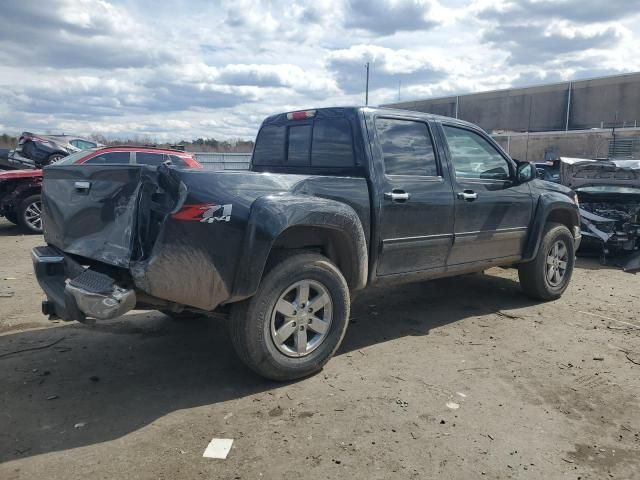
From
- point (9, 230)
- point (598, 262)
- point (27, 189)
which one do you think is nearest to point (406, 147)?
point (598, 262)

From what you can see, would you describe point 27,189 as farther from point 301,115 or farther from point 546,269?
point 546,269

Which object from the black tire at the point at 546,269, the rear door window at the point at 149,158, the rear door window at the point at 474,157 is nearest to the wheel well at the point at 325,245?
the rear door window at the point at 474,157

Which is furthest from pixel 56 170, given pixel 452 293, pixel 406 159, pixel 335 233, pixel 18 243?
pixel 18 243

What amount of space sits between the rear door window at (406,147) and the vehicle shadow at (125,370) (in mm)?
1521

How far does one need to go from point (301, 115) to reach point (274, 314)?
1950 mm

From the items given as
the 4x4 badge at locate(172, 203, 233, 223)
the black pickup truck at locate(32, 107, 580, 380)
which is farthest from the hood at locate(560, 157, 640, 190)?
the 4x4 badge at locate(172, 203, 233, 223)

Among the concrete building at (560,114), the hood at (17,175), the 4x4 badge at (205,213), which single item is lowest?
the hood at (17,175)

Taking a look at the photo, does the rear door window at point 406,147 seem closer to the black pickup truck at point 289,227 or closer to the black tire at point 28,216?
the black pickup truck at point 289,227

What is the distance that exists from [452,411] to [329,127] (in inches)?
94.7

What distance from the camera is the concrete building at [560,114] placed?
33.3m

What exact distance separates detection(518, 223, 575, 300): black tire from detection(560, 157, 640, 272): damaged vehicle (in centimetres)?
261

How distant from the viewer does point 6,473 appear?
2.68 m

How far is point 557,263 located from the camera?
237 inches

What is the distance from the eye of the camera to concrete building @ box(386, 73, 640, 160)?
33344 millimetres
